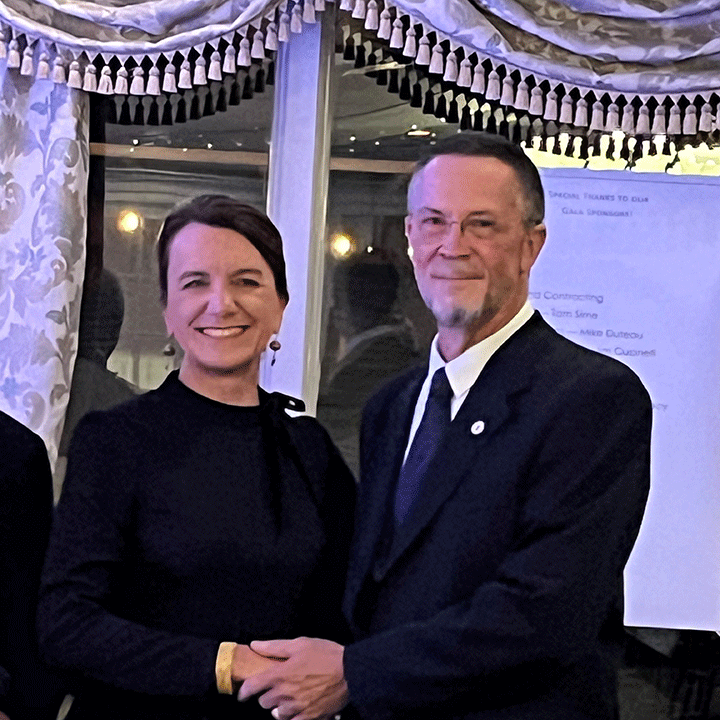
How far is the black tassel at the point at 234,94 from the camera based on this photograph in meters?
2.30

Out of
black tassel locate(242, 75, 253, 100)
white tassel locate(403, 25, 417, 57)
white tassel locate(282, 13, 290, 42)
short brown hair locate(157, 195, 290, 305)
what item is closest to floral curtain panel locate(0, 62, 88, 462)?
black tassel locate(242, 75, 253, 100)

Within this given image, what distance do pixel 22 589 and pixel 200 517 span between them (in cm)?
34

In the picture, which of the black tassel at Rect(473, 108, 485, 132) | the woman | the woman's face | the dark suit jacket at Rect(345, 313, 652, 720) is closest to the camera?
the dark suit jacket at Rect(345, 313, 652, 720)

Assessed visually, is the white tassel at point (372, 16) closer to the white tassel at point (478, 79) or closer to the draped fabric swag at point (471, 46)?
the draped fabric swag at point (471, 46)

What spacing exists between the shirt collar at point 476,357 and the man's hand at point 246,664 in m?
0.50

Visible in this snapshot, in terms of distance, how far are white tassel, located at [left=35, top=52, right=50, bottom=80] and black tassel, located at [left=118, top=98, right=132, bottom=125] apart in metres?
0.18

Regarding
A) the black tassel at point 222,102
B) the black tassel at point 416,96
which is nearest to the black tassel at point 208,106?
the black tassel at point 222,102

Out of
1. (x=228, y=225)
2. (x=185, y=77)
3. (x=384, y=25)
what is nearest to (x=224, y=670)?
(x=228, y=225)

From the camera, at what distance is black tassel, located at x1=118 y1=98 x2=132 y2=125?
232 cm

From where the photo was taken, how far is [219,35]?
217 centimetres

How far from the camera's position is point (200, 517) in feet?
5.25

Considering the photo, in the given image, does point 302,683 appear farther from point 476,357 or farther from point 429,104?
point 429,104

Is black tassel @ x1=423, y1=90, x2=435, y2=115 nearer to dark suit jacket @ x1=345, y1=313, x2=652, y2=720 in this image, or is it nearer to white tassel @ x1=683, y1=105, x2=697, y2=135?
white tassel @ x1=683, y1=105, x2=697, y2=135

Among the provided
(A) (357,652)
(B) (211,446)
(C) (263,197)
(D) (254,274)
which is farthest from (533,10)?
A: (A) (357,652)
